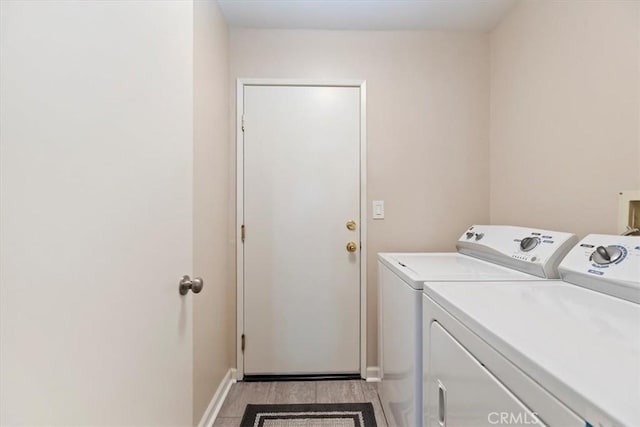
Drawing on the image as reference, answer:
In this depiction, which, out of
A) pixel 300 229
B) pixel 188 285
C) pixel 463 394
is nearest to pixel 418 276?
pixel 463 394

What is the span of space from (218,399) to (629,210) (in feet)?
7.31

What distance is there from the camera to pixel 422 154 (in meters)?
2.01

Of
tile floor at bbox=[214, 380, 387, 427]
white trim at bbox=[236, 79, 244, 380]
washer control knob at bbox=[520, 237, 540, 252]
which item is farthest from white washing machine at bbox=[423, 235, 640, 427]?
white trim at bbox=[236, 79, 244, 380]

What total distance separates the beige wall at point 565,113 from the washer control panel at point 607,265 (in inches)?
13.2

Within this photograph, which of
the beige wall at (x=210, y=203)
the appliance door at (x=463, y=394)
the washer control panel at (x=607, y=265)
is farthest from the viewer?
the beige wall at (x=210, y=203)

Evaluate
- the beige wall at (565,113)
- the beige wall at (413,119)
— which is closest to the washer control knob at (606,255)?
the beige wall at (565,113)

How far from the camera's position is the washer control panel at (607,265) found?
831mm

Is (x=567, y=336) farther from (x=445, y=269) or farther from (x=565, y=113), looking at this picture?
(x=565, y=113)

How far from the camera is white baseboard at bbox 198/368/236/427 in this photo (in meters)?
1.52

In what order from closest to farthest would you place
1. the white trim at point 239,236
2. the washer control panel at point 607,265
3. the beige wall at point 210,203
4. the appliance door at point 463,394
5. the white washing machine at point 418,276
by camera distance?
the appliance door at point 463,394, the washer control panel at point 607,265, the white washing machine at point 418,276, the beige wall at point 210,203, the white trim at point 239,236

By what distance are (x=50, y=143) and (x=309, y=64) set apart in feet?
5.99

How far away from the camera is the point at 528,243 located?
1.25 m

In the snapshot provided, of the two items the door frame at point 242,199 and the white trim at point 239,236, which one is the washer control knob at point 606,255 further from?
the white trim at point 239,236

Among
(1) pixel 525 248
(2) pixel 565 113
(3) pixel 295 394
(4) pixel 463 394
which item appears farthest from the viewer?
(3) pixel 295 394
